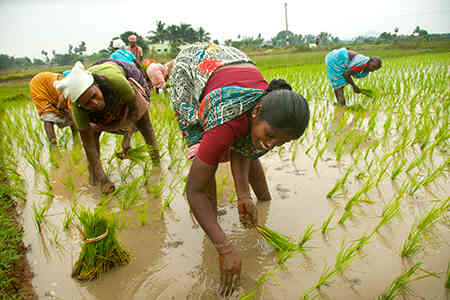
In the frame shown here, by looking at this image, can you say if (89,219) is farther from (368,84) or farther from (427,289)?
(368,84)

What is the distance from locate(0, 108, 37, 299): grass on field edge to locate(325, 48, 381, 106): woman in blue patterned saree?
186 inches

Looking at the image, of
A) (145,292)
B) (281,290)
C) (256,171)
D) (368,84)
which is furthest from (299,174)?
(368,84)

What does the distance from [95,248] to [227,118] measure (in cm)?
101

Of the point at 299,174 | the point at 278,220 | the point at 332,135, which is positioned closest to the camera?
the point at 278,220

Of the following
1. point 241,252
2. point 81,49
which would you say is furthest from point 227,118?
point 81,49

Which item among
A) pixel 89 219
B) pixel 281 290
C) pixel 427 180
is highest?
pixel 89 219

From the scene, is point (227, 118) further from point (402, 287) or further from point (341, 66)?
point (341, 66)

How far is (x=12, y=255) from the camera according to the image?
171 centimetres

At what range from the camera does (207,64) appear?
5.31 ft

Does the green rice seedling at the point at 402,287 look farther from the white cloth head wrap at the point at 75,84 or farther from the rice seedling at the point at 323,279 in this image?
the white cloth head wrap at the point at 75,84

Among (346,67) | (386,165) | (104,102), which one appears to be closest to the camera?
(104,102)

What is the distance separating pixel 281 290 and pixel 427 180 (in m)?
1.54

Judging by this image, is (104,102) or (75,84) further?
(104,102)

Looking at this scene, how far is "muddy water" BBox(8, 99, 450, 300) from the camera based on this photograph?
4.97ft
